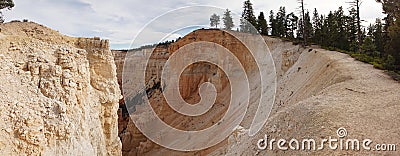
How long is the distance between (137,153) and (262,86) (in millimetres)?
16270

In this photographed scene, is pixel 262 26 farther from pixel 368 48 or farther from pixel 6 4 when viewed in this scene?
pixel 6 4

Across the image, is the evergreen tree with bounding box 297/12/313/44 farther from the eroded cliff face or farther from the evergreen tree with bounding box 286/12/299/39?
the eroded cliff face

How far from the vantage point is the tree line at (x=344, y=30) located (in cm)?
1841

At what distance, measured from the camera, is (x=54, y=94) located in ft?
39.4

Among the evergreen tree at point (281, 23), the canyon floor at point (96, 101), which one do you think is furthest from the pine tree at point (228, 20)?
the canyon floor at point (96, 101)

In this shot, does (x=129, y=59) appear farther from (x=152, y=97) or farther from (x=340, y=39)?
(x=340, y=39)

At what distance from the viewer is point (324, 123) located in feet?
26.0

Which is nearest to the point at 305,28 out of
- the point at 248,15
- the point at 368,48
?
the point at 368,48

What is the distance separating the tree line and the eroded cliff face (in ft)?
53.0

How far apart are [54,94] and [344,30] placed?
1424 inches

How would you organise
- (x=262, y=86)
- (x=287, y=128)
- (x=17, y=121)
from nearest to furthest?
(x=287, y=128) < (x=17, y=121) < (x=262, y=86)

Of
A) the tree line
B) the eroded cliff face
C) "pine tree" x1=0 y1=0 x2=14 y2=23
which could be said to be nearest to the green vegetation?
the tree line

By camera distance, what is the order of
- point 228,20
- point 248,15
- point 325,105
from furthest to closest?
1. point 228,20
2. point 248,15
3. point 325,105

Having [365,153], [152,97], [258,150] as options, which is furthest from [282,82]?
[152,97]
